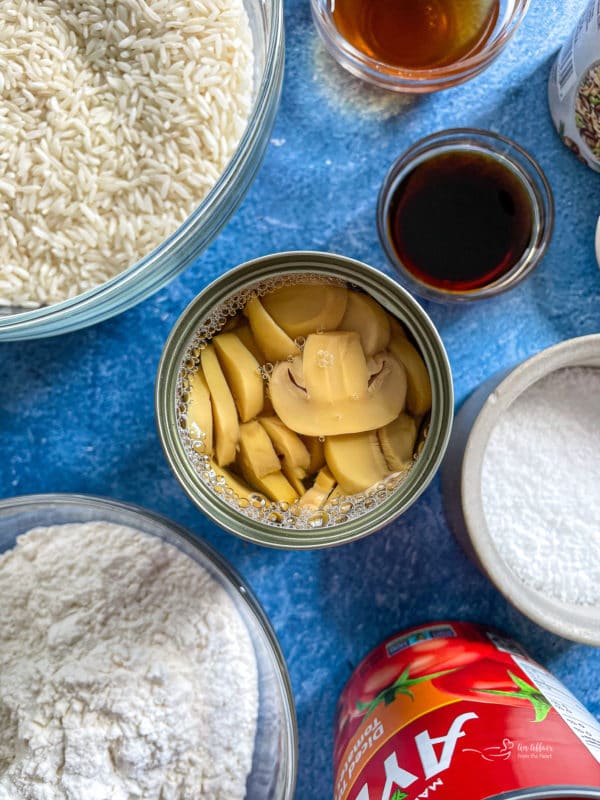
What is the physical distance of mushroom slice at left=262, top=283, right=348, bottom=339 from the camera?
81cm

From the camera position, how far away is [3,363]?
0.97m

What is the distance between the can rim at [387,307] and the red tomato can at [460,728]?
195 mm

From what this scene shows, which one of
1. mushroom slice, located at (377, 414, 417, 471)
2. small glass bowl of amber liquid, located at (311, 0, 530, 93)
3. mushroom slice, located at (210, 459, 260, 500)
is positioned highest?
small glass bowl of amber liquid, located at (311, 0, 530, 93)

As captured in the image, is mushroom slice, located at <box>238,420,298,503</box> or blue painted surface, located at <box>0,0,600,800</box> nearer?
mushroom slice, located at <box>238,420,298,503</box>

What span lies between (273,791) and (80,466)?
46 cm

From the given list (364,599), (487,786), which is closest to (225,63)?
(364,599)

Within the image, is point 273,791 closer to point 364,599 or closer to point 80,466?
point 364,599

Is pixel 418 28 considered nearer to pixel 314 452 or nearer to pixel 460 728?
pixel 314 452

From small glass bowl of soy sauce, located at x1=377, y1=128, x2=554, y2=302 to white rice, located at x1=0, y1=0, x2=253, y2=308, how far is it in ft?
0.82

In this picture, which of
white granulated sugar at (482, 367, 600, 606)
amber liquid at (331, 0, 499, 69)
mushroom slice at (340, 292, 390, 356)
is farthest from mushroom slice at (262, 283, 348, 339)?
amber liquid at (331, 0, 499, 69)

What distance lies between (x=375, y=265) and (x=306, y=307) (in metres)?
0.20

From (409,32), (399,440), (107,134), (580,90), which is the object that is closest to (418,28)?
(409,32)

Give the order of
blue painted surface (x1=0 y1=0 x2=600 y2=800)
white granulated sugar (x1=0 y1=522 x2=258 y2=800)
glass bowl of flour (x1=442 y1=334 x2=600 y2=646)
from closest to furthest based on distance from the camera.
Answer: white granulated sugar (x1=0 y1=522 x2=258 y2=800) < glass bowl of flour (x1=442 y1=334 x2=600 y2=646) < blue painted surface (x1=0 y1=0 x2=600 y2=800)

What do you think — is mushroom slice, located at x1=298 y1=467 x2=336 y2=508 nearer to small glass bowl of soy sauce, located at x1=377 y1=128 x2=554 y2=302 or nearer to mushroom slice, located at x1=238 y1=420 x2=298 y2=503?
mushroom slice, located at x1=238 y1=420 x2=298 y2=503
